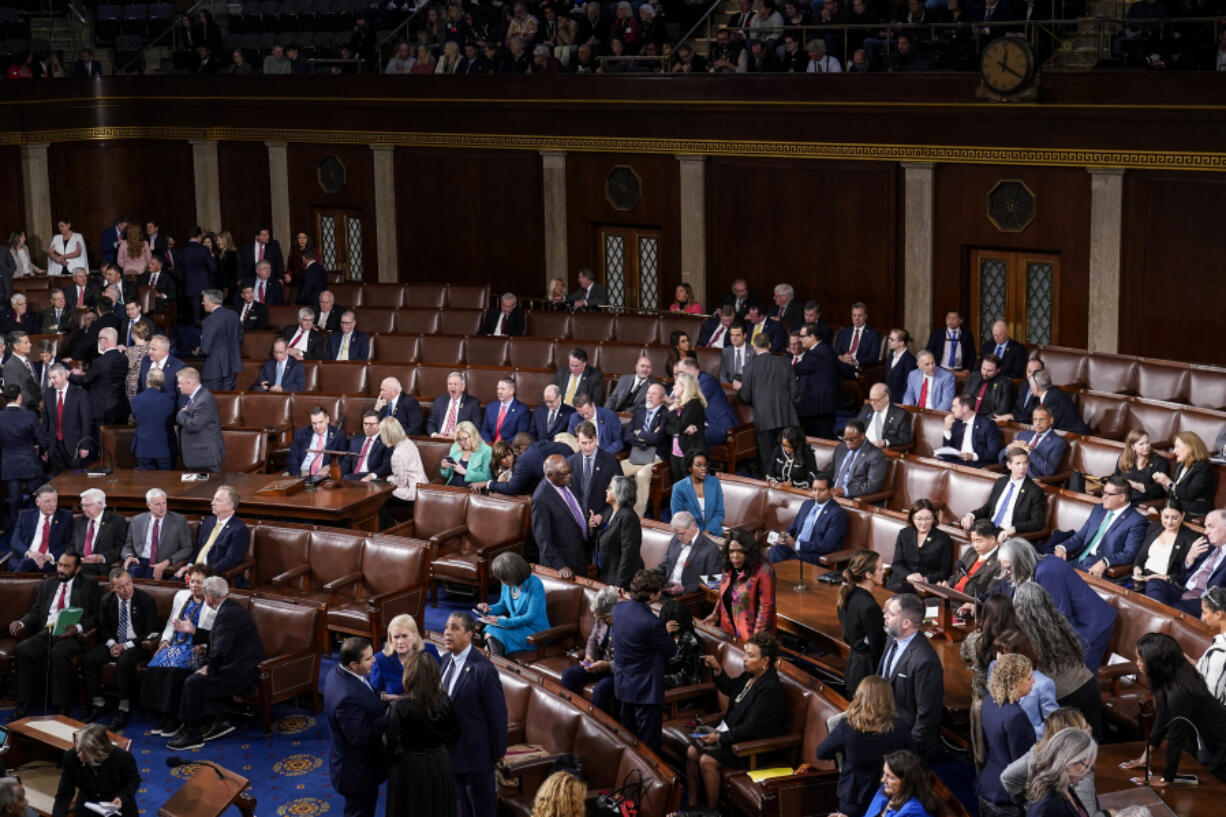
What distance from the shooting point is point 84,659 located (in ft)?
32.7

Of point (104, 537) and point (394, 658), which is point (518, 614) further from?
point (104, 537)

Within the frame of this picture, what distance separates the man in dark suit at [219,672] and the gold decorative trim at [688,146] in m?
9.56

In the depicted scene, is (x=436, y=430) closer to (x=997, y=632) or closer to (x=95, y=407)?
(x=95, y=407)

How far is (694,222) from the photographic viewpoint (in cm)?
1856

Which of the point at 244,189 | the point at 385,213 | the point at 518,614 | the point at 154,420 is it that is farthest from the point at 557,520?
the point at 244,189

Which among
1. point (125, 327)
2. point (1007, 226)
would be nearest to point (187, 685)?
point (125, 327)

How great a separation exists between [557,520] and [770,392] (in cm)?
315

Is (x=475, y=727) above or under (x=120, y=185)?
under

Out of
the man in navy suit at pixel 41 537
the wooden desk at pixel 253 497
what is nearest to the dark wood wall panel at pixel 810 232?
the wooden desk at pixel 253 497

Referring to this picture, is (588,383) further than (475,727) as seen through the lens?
Yes

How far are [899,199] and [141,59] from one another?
1317 centimetres

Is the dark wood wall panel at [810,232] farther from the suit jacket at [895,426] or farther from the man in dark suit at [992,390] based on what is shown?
the suit jacket at [895,426]

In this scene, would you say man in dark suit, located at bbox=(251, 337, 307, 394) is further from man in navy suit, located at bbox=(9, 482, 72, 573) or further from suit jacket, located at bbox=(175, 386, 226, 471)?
man in navy suit, located at bbox=(9, 482, 72, 573)

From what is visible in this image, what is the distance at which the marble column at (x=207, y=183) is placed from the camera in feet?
76.3
